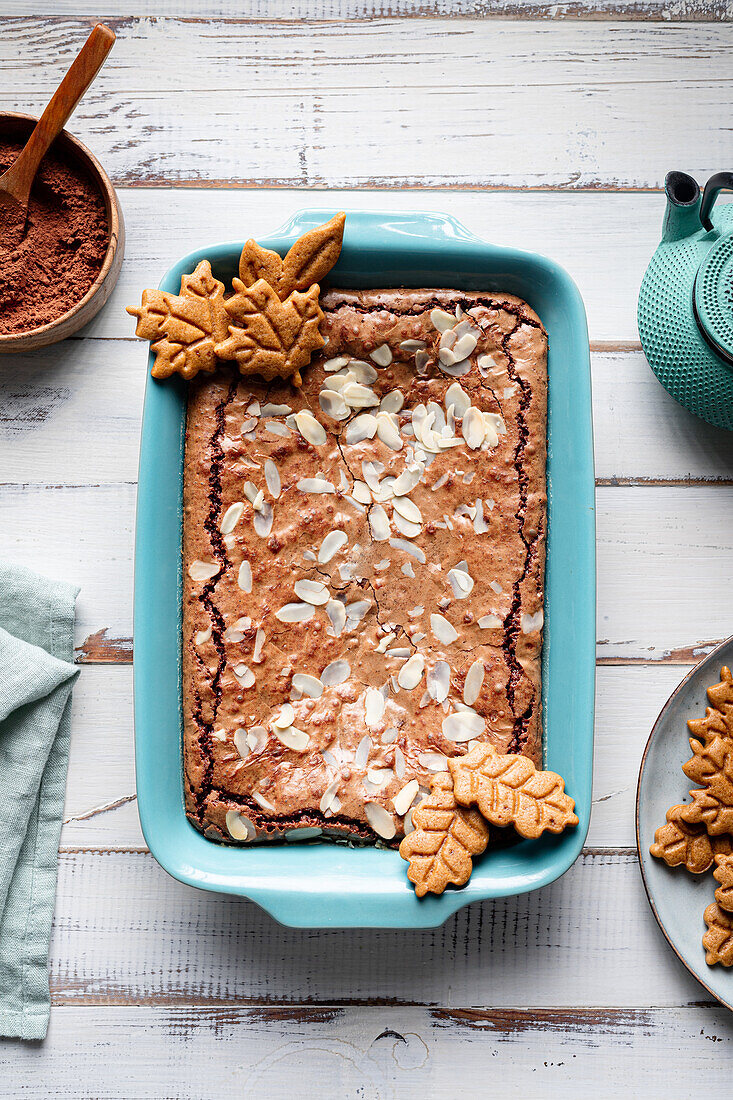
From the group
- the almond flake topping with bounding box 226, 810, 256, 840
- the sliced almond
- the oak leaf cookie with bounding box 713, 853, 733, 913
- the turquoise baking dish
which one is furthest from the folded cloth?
the oak leaf cookie with bounding box 713, 853, 733, 913

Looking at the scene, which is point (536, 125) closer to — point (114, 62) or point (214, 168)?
point (214, 168)

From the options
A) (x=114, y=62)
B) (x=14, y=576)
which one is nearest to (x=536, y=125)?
(x=114, y=62)

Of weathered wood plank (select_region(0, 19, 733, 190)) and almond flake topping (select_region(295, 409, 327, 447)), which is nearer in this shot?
almond flake topping (select_region(295, 409, 327, 447))

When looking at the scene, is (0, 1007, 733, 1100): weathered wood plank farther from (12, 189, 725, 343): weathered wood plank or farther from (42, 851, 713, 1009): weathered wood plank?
(12, 189, 725, 343): weathered wood plank

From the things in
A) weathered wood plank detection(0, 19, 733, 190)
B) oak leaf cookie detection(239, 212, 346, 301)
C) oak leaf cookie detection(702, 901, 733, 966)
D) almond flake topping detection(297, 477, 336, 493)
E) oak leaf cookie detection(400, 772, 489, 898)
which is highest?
weathered wood plank detection(0, 19, 733, 190)

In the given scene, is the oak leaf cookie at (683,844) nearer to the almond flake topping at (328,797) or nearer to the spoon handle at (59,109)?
the almond flake topping at (328,797)

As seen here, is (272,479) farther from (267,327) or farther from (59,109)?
(59,109)
